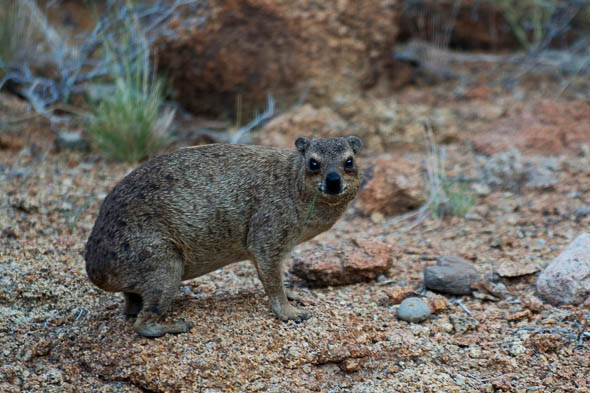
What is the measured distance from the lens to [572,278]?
17.0 feet

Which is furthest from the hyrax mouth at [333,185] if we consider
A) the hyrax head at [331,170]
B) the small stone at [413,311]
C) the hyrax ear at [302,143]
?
the small stone at [413,311]

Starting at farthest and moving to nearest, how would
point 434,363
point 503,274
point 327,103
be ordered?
point 327,103, point 503,274, point 434,363

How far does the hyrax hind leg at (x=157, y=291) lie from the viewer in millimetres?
4562

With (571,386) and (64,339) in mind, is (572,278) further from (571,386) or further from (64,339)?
(64,339)

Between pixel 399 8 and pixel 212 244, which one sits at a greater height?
pixel 399 8

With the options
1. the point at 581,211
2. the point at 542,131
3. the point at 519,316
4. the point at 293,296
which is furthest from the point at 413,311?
the point at 542,131

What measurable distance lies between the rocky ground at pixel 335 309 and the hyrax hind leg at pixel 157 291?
0.09 meters

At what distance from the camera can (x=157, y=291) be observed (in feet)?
15.0

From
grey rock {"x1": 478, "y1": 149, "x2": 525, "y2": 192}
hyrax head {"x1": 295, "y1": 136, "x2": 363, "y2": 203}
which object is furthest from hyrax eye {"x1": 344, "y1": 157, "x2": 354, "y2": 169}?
grey rock {"x1": 478, "y1": 149, "x2": 525, "y2": 192}

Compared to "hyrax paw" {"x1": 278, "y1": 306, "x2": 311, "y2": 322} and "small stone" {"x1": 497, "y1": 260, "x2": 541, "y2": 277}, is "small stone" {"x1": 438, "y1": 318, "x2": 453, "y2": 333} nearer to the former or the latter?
"small stone" {"x1": 497, "y1": 260, "x2": 541, "y2": 277}

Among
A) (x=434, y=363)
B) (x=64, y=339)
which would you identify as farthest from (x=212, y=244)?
(x=434, y=363)

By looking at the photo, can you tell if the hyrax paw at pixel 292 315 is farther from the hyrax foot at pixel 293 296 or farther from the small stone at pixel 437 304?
the small stone at pixel 437 304

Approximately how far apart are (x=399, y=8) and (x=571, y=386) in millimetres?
7890

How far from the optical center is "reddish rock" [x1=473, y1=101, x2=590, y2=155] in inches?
336
